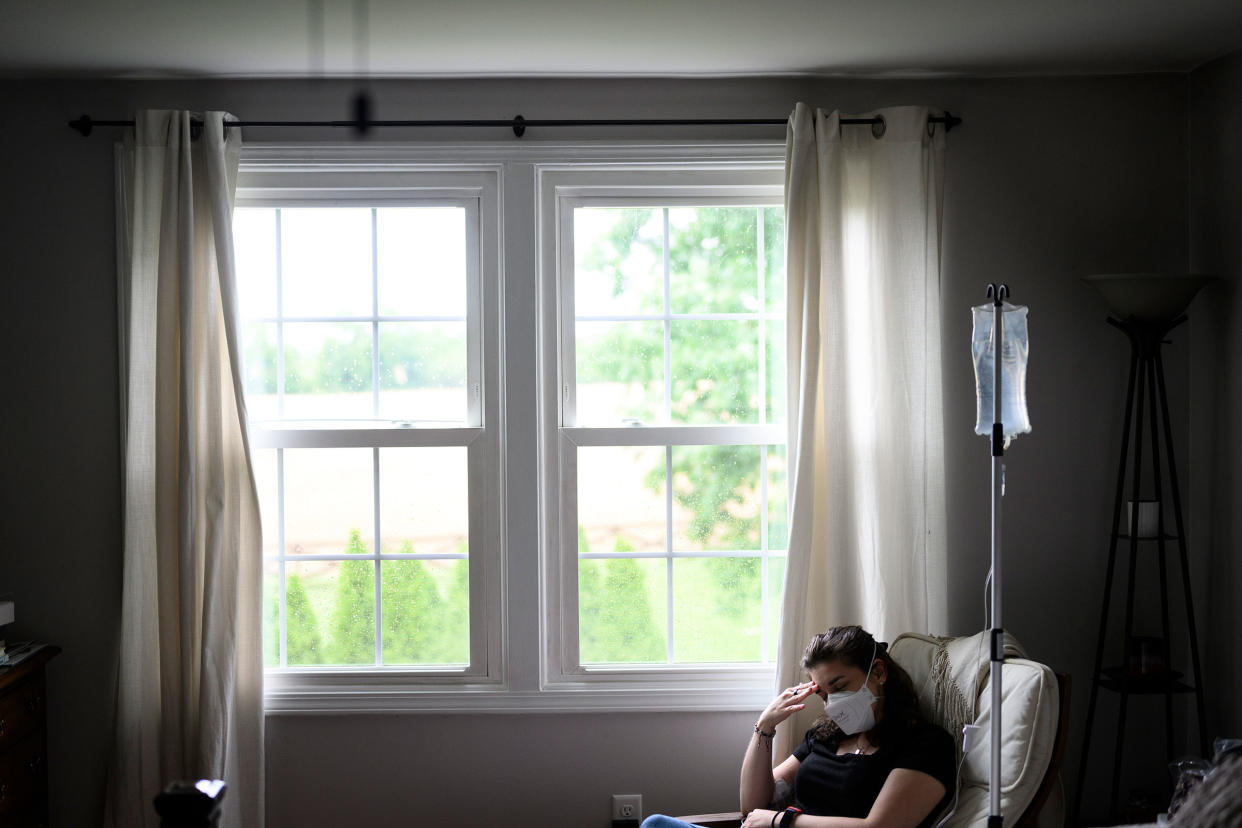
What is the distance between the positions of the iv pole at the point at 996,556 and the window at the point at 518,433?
1.11 m

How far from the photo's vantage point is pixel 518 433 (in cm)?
310

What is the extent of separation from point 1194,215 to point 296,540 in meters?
3.13

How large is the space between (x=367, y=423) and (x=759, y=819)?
1.73 m

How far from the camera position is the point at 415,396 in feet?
10.4

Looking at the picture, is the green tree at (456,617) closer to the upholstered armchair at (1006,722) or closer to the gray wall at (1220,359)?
the upholstered armchair at (1006,722)

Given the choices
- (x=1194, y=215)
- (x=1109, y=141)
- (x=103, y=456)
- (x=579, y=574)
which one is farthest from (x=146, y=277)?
(x=1194, y=215)

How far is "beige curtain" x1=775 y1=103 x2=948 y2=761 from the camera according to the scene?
Result: 2953 millimetres

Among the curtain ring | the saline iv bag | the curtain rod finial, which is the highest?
the curtain rod finial

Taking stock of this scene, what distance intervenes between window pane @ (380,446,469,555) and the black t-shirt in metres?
1.34

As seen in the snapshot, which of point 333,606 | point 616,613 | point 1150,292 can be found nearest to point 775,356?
point 616,613

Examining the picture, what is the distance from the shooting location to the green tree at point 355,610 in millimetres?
3195

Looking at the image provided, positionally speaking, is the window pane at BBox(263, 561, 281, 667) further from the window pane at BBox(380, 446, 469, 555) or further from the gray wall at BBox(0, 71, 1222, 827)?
the window pane at BBox(380, 446, 469, 555)

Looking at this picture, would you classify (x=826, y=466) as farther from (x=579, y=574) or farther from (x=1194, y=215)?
(x=1194, y=215)

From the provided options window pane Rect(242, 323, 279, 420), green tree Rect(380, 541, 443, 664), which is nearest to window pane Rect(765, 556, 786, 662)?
green tree Rect(380, 541, 443, 664)
